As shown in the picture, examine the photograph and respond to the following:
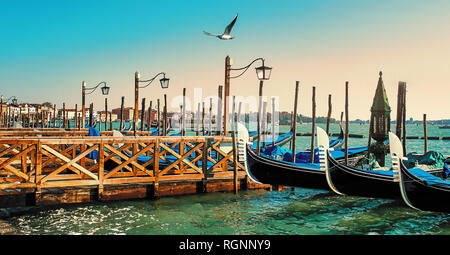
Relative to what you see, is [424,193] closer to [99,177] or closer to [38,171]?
[99,177]

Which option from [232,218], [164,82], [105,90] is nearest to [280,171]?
[232,218]

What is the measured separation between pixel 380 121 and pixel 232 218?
1056cm

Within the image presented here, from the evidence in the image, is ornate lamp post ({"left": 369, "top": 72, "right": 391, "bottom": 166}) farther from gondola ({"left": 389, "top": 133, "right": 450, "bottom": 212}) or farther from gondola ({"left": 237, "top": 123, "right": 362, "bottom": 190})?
gondola ({"left": 389, "top": 133, "right": 450, "bottom": 212})

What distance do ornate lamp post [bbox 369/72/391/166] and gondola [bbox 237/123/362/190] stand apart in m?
8.16

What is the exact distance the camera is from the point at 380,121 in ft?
48.3

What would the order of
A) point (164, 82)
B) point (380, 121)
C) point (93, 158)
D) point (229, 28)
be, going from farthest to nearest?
point (380, 121)
point (164, 82)
point (93, 158)
point (229, 28)

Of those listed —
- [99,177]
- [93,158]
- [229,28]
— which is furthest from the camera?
[93,158]

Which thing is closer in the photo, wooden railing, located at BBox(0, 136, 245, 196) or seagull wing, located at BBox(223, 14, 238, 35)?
wooden railing, located at BBox(0, 136, 245, 196)

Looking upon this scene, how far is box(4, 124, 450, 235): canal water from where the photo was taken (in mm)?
5691

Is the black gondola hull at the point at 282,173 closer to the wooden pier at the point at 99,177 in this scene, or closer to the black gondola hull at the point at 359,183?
the black gondola hull at the point at 359,183

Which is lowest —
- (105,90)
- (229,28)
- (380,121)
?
(380,121)

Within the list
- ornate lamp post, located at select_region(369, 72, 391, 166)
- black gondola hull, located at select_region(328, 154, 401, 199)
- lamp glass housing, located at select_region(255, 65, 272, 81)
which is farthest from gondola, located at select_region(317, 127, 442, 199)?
ornate lamp post, located at select_region(369, 72, 391, 166)

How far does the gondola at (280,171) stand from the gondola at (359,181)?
0.31m

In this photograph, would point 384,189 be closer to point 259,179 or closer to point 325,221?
point 325,221
